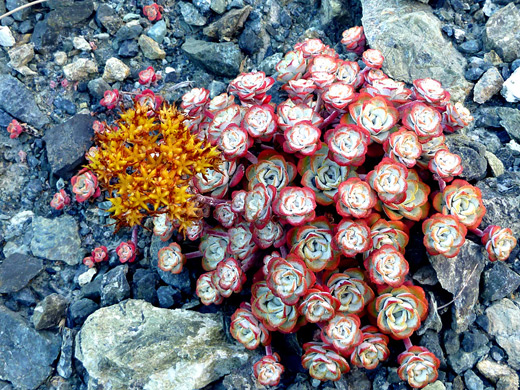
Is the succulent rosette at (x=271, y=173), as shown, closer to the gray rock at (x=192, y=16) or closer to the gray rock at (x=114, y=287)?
the gray rock at (x=114, y=287)

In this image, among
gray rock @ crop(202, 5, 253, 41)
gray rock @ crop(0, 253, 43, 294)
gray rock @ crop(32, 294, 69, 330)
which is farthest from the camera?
gray rock @ crop(202, 5, 253, 41)

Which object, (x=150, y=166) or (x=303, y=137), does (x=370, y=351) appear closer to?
(x=303, y=137)

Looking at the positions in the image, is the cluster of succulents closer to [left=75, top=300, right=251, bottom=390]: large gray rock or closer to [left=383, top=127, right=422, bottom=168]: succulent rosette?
Answer: [left=383, top=127, right=422, bottom=168]: succulent rosette

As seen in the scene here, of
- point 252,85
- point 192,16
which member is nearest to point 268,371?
point 252,85

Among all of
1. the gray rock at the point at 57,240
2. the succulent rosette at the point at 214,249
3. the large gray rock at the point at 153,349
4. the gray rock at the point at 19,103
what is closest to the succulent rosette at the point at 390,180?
the succulent rosette at the point at 214,249

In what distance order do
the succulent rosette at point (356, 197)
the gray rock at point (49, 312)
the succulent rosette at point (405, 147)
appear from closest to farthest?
the succulent rosette at point (356, 197) < the succulent rosette at point (405, 147) < the gray rock at point (49, 312)

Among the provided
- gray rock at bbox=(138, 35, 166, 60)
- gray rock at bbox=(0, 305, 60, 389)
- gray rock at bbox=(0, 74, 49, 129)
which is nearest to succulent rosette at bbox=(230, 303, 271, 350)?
gray rock at bbox=(0, 305, 60, 389)

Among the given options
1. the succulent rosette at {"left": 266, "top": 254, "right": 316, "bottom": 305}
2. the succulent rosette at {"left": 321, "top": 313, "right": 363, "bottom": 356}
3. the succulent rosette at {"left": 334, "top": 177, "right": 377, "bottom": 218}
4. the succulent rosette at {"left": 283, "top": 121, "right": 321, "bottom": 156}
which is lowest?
the succulent rosette at {"left": 321, "top": 313, "right": 363, "bottom": 356}
